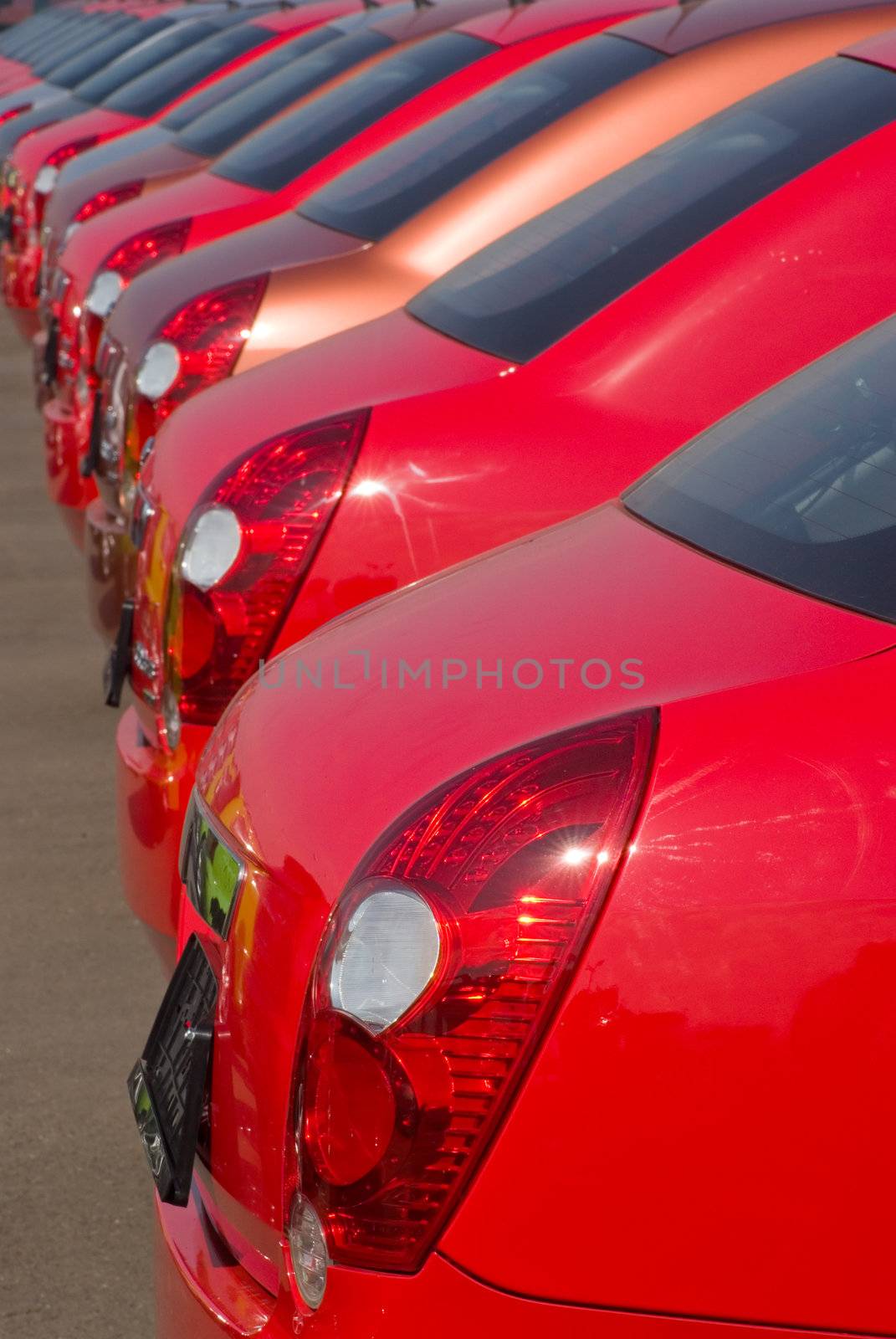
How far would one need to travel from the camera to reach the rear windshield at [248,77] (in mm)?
9102

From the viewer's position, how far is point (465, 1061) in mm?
1518

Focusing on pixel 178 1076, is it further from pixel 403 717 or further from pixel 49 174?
pixel 49 174

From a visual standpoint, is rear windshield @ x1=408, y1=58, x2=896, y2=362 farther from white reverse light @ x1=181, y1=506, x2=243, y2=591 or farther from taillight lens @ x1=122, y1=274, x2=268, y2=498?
taillight lens @ x1=122, y1=274, x2=268, y2=498

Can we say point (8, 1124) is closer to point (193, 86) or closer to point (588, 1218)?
point (588, 1218)

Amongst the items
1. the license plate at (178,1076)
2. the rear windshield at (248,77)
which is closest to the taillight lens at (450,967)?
the license plate at (178,1076)

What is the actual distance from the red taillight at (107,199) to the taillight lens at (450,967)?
607cm

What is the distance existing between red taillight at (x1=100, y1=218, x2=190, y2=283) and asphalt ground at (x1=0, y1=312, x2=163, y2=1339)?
1285 mm

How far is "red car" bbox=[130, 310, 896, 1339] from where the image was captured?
4.76ft

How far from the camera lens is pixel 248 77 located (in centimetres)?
949

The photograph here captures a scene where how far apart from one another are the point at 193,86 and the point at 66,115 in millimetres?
2796

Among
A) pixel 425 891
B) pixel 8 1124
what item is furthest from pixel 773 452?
pixel 8 1124

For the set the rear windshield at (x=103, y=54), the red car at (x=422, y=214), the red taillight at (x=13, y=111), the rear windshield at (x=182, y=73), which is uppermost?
the red car at (x=422, y=214)

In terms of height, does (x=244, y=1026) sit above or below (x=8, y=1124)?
above

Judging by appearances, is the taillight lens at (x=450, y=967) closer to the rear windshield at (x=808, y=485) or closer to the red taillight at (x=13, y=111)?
the rear windshield at (x=808, y=485)
